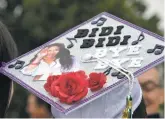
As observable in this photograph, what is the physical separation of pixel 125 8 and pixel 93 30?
17cm

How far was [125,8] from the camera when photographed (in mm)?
784

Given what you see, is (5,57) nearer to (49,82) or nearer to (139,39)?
(49,82)

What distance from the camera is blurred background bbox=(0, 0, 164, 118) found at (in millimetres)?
772

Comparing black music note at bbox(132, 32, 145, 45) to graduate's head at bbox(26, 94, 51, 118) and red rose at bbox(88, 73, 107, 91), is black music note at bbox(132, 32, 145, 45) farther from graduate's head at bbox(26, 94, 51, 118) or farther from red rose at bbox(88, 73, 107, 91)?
graduate's head at bbox(26, 94, 51, 118)

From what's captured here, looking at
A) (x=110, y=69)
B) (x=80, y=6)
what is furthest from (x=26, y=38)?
(x=110, y=69)

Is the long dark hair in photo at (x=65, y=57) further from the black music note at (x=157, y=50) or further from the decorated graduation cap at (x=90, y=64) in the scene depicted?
the black music note at (x=157, y=50)

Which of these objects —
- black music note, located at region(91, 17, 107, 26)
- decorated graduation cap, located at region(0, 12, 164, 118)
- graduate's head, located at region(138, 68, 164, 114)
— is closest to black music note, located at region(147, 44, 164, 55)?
decorated graduation cap, located at region(0, 12, 164, 118)

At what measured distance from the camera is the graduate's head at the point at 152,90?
32.1 inches

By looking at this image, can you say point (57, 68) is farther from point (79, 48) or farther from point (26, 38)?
point (26, 38)

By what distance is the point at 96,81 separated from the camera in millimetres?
549

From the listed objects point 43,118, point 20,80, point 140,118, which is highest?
point 20,80

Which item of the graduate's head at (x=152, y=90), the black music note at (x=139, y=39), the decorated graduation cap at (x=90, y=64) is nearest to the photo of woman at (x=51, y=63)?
the decorated graduation cap at (x=90, y=64)

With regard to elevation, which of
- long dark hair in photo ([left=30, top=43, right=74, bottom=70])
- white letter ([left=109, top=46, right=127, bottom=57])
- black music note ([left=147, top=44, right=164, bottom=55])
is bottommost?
long dark hair in photo ([left=30, top=43, right=74, bottom=70])

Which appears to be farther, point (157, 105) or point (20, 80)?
point (157, 105)
